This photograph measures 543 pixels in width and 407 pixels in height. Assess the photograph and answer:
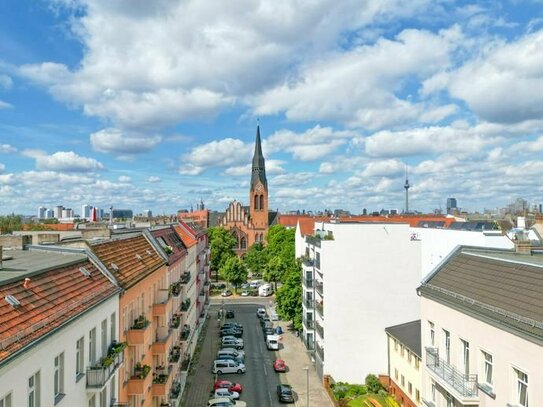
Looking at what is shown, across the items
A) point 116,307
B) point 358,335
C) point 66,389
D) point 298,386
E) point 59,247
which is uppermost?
point 59,247

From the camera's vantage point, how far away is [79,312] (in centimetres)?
1666

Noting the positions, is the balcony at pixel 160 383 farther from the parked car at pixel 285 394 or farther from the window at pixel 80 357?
the parked car at pixel 285 394

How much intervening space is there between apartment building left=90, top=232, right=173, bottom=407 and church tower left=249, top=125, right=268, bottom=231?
315 feet

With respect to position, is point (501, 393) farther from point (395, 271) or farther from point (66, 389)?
point (395, 271)

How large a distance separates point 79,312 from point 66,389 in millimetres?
2528

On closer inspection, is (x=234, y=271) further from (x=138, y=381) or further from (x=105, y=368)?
(x=105, y=368)

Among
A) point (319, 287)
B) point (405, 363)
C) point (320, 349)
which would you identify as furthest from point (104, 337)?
point (320, 349)

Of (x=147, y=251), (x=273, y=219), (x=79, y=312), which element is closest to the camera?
(x=79, y=312)

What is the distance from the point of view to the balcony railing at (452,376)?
20844mm

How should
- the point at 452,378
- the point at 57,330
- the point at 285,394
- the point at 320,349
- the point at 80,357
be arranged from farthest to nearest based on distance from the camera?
the point at 320,349, the point at 285,394, the point at 452,378, the point at 80,357, the point at 57,330

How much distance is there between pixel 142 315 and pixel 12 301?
1343 centimetres

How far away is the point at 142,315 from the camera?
26672 millimetres

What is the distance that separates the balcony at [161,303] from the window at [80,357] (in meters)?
12.1

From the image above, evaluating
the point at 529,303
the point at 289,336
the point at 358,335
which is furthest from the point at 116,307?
the point at 289,336
